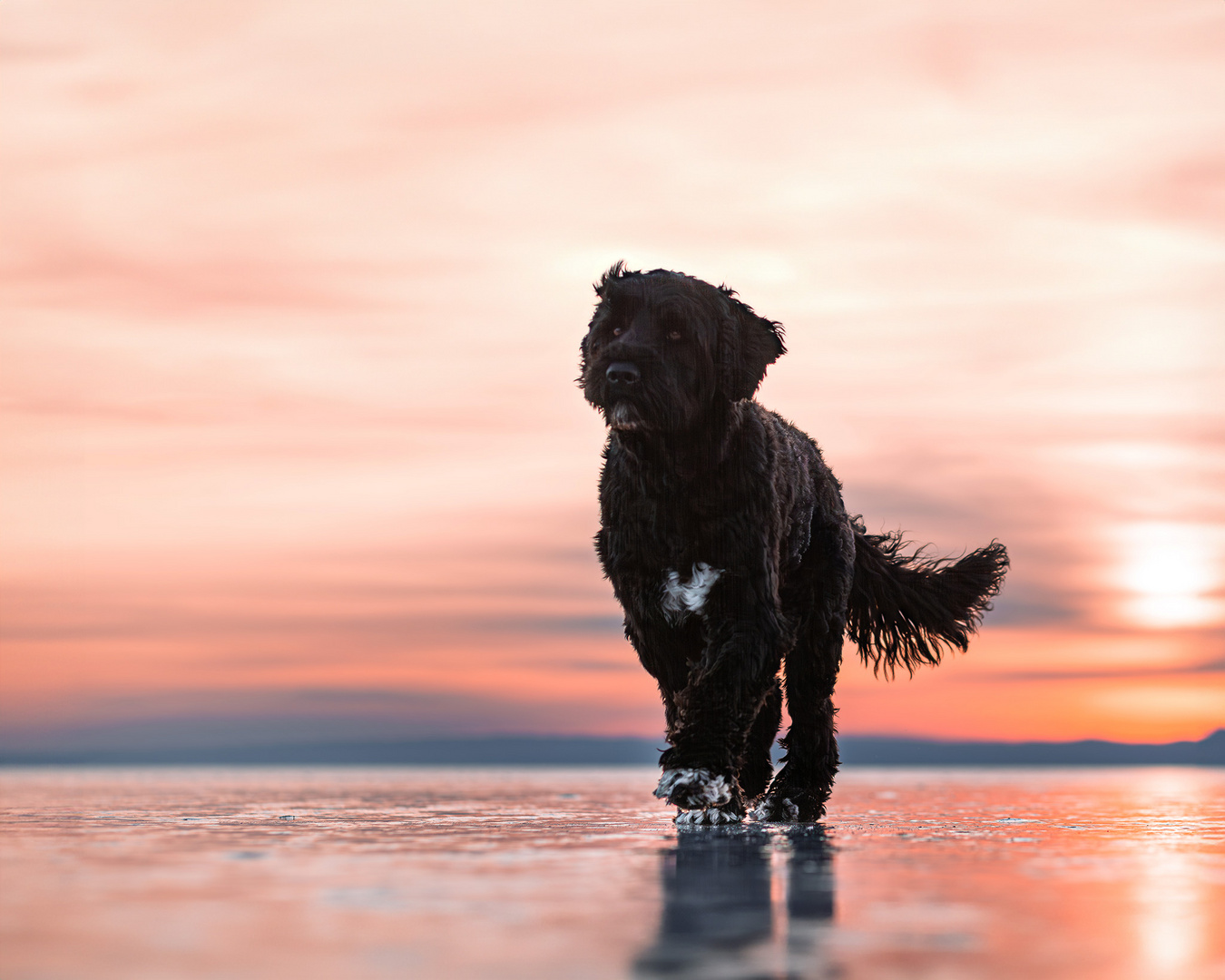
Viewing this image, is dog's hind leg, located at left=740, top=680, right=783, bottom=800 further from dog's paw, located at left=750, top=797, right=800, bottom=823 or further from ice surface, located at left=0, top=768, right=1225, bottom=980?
ice surface, located at left=0, top=768, right=1225, bottom=980

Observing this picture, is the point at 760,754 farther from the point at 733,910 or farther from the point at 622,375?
the point at 733,910

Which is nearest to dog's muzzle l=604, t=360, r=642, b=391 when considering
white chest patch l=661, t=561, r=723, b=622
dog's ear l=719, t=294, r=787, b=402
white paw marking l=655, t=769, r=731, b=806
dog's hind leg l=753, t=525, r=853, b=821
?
dog's ear l=719, t=294, r=787, b=402

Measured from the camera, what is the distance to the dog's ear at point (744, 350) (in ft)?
24.2

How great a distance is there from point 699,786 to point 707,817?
0.15 metres

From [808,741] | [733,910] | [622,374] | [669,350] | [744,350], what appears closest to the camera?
[733,910]

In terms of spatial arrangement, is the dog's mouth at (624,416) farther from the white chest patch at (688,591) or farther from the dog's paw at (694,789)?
the dog's paw at (694,789)

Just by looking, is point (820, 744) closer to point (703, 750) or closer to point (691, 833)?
point (703, 750)

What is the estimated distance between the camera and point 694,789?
657 cm

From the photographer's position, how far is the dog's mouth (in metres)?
6.98

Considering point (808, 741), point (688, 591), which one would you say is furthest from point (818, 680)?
point (688, 591)

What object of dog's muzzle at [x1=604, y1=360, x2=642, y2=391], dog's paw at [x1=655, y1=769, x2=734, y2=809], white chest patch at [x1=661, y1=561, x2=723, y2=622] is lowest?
dog's paw at [x1=655, y1=769, x2=734, y2=809]

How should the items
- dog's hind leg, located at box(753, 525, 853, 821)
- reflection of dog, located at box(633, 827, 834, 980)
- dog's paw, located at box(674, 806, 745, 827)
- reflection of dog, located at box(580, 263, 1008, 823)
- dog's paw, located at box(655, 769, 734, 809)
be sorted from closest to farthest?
reflection of dog, located at box(633, 827, 834, 980), dog's paw, located at box(674, 806, 745, 827), dog's paw, located at box(655, 769, 734, 809), reflection of dog, located at box(580, 263, 1008, 823), dog's hind leg, located at box(753, 525, 853, 821)

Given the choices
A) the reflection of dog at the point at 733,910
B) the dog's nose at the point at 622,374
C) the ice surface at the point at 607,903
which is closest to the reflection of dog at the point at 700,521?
the dog's nose at the point at 622,374

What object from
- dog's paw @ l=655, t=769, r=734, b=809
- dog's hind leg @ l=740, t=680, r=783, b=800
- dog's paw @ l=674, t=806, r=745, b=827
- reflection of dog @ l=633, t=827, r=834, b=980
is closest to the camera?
reflection of dog @ l=633, t=827, r=834, b=980
